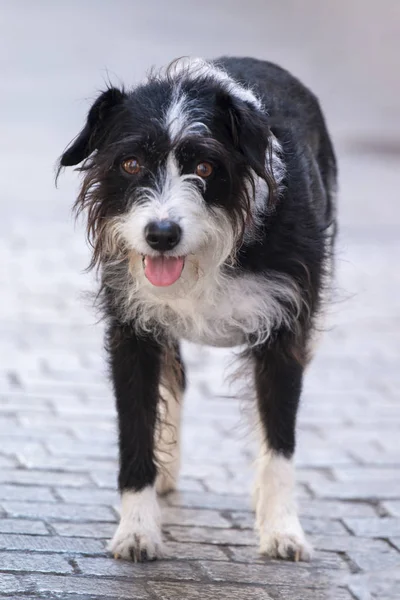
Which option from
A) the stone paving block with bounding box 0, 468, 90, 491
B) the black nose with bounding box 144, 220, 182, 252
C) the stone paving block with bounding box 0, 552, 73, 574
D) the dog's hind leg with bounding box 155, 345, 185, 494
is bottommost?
the stone paving block with bounding box 0, 552, 73, 574

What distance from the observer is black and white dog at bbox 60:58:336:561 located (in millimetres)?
3934

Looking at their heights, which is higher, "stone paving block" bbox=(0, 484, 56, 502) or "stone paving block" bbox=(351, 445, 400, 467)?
"stone paving block" bbox=(351, 445, 400, 467)

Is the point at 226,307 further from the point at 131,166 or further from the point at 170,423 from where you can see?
the point at 170,423

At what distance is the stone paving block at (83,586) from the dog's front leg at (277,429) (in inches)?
28.3

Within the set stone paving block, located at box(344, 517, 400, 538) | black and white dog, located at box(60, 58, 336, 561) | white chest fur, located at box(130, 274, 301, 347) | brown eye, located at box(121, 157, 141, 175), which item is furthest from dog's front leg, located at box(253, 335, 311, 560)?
brown eye, located at box(121, 157, 141, 175)

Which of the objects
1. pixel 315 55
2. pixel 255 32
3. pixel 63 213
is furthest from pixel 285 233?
pixel 255 32

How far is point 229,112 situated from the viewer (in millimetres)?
4043

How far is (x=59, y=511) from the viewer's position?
4.71 metres

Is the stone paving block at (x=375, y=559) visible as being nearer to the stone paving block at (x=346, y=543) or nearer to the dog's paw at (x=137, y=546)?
the stone paving block at (x=346, y=543)

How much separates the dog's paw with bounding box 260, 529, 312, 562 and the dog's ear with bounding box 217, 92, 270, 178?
133 cm

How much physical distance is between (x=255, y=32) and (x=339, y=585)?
21.9 metres

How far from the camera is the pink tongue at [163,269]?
4008 mm

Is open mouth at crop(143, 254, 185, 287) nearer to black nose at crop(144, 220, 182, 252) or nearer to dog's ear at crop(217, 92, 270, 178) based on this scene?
black nose at crop(144, 220, 182, 252)

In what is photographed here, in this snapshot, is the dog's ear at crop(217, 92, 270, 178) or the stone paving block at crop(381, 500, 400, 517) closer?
the dog's ear at crop(217, 92, 270, 178)
